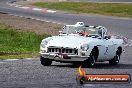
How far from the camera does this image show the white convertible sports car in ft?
46.8

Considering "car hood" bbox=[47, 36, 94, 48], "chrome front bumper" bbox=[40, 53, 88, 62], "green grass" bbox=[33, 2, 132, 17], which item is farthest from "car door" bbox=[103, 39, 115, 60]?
"green grass" bbox=[33, 2, 132, 17]

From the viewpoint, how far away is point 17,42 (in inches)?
897

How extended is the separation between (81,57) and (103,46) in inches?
54.1

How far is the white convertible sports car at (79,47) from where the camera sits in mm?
14250

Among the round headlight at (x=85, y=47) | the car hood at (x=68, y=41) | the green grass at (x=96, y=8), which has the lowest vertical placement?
the green grass at (x=96, y=8)

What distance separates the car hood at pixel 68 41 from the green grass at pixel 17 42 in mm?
2846

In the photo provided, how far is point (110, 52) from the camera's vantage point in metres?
16.1

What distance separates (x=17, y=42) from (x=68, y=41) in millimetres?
8437

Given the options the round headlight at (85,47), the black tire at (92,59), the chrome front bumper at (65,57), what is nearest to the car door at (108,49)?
the black tire at (92,59)

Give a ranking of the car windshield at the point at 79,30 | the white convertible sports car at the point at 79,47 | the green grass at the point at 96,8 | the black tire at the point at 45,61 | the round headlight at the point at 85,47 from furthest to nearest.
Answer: the green grass at the point at 96,8, the car windshield at the point at 79,30, the black tire at the point at 45,61, the round headlight at the point at 85,47, the white convertible sports car at the point at 79,47

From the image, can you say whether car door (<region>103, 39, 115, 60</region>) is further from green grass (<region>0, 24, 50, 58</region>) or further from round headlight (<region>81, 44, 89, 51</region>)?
green grass (<region>0, 24, 50, 58</region>)

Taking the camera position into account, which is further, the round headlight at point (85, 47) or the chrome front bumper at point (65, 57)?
the round headlight at point (85, 47)

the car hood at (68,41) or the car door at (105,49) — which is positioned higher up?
the car hood at (68,41)

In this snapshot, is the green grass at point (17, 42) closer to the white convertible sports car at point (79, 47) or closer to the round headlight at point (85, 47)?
the white convertible sports car at point (79, 47)
